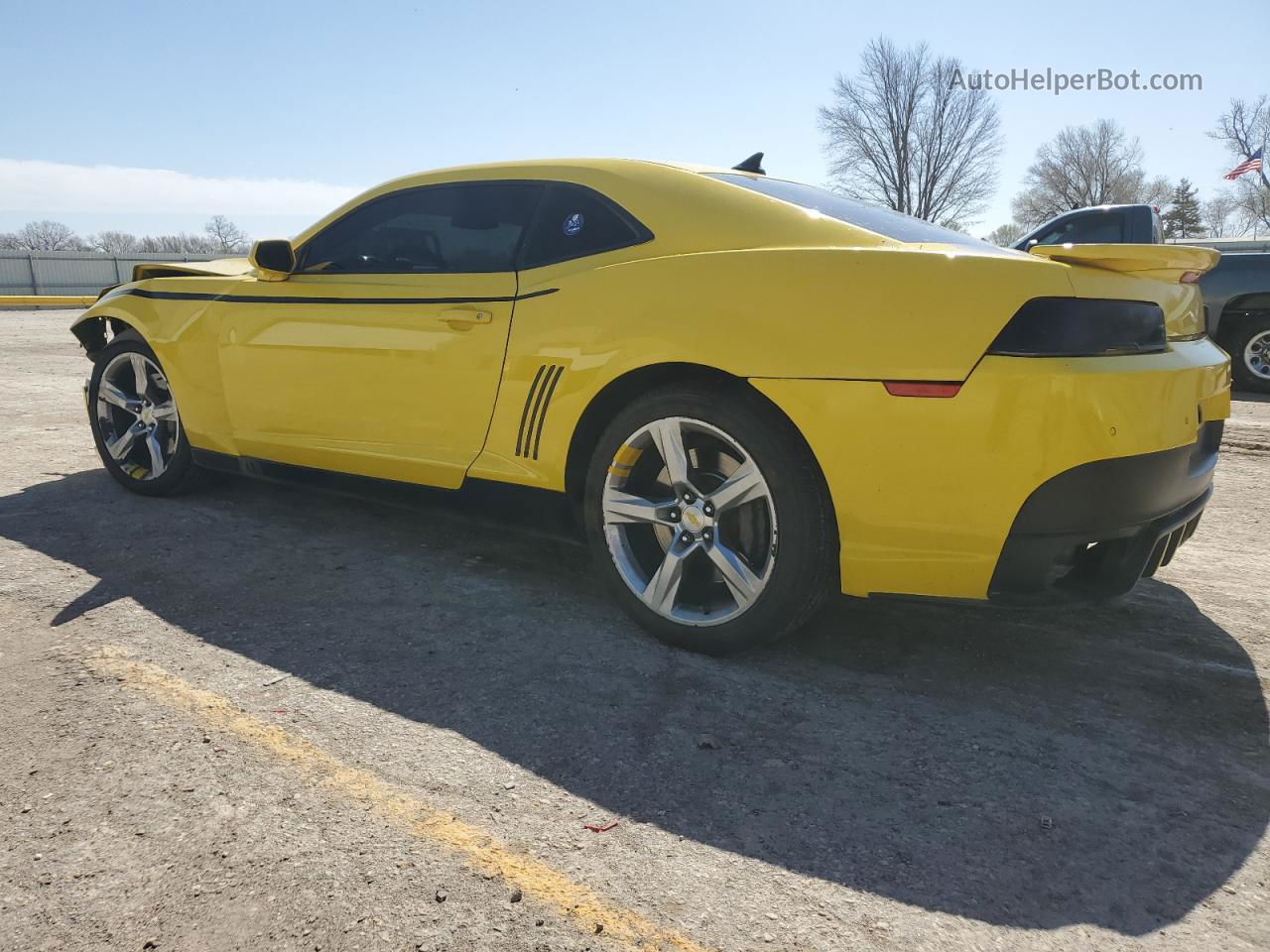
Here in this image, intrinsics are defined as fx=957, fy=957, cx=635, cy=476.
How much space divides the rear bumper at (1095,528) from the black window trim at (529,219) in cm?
139

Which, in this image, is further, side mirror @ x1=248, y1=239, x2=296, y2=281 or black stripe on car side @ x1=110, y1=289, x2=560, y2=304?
side mirror @ x1=248, y1=239, x2=296, y2=281

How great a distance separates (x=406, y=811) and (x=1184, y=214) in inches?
3202

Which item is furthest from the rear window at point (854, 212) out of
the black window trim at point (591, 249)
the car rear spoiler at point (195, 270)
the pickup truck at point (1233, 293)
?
the pickup truck at point (1233, 293)

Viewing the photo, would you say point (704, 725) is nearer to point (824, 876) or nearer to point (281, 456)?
point (824, 876)

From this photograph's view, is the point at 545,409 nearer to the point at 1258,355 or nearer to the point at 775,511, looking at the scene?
the point at 775,511

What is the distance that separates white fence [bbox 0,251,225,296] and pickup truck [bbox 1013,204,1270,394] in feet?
96.3

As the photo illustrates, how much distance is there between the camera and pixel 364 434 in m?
3.60

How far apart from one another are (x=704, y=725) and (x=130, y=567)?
93.9 inches

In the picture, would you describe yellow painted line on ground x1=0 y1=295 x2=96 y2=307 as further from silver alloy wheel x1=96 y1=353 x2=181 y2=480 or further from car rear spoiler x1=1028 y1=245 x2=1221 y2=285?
car rear spoiler x1=1028 y1=245 x2=1221 y2=285

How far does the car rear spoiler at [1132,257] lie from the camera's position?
2.42m

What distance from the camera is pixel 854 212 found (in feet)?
10.1

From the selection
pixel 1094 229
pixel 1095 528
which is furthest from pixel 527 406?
pixel 1094 229

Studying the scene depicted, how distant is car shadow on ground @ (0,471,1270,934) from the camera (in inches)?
75.6

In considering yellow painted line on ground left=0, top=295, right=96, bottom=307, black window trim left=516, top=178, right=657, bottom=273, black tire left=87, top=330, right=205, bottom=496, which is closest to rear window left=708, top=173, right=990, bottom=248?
black window trim left=516, top=178, right=657, bottom=273
